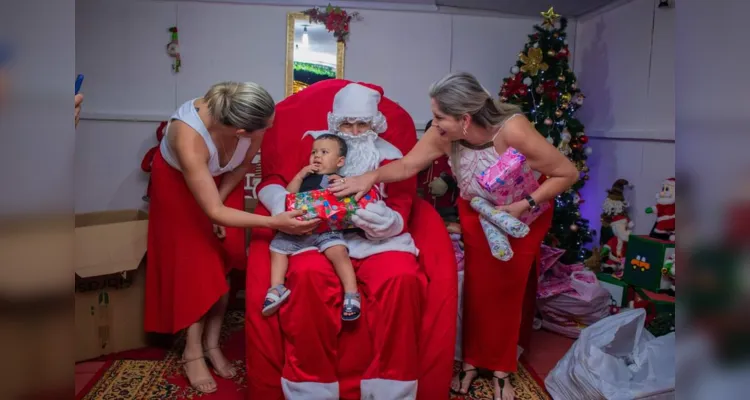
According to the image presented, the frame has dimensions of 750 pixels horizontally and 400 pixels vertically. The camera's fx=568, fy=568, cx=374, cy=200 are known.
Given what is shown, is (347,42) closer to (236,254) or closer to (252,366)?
(236,254)

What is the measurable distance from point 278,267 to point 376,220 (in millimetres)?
445

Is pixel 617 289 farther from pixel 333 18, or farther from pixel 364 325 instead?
pixel 333 18

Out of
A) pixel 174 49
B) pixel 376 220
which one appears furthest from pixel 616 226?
pixel 174 49

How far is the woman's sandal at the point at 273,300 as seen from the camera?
210 centimetres

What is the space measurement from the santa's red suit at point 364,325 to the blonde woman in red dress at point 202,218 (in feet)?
0.81

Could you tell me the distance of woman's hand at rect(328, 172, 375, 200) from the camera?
2426mm

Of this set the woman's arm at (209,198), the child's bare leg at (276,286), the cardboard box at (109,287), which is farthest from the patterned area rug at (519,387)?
the cardboard box at (109,287)

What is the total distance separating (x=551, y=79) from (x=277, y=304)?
279 centimetres

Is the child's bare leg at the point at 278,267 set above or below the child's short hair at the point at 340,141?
below

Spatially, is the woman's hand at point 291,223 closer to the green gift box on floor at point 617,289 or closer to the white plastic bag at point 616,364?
the white plastic bag at point 616,364

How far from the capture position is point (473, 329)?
2564 mm

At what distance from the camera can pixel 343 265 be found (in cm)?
229
